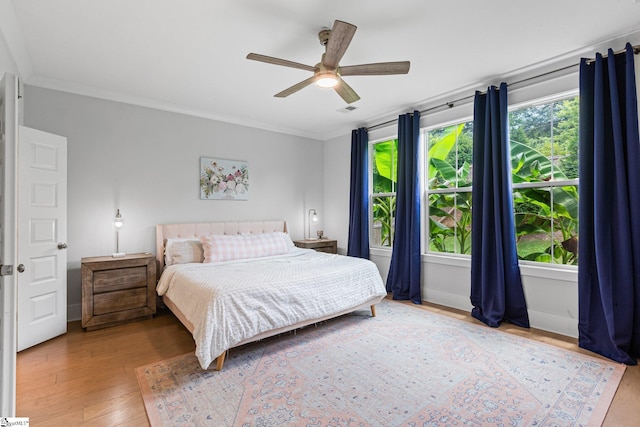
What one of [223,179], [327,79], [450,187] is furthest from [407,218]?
[223,179]

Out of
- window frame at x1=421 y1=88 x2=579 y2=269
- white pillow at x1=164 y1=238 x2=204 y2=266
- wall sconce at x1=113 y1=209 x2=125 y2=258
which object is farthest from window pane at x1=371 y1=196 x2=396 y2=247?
wall sconce at x1=113 y1=209 x2=125 y2=258

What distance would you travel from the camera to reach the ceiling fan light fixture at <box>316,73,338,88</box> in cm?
248

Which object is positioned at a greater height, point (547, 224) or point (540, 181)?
point (540, 181)

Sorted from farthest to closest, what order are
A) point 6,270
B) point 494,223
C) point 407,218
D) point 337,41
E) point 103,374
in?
point 407,218 < point 494,223 < point 103,374 < point 337,41 < point 6,270

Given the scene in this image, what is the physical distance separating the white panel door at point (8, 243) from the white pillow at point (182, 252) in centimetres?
219

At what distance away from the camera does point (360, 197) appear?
496 centimetres

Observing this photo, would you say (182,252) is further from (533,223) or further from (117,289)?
(533,223)

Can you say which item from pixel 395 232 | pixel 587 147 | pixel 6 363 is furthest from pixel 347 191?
pixel 6 363

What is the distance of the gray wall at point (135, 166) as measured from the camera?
138 inches

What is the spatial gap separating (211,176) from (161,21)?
2346 millimetres

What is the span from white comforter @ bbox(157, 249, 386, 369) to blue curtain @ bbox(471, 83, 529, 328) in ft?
3.76

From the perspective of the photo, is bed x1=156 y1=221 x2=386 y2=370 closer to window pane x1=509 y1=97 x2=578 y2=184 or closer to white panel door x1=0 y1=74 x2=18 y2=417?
white panel door x1=0 y1=74 x2=18 y2=417

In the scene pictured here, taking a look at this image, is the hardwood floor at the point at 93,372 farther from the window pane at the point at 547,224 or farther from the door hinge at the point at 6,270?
the window pane at the point at 547,224

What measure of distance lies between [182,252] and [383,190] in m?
3.06
